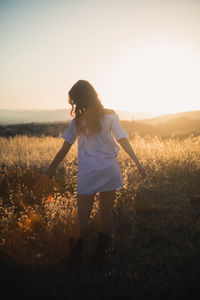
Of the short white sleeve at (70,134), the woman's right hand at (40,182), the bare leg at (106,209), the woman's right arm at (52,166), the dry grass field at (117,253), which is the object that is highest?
the short white sleeve at (70,134)

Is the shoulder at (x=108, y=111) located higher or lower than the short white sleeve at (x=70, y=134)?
higher

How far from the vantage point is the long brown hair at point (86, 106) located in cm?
208

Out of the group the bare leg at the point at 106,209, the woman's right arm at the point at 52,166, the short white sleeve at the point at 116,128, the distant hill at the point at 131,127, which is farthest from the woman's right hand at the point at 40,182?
the distant hill at the point at 131,127

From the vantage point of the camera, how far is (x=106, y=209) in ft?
7.55

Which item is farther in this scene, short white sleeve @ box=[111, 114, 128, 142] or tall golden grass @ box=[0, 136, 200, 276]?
tall golden grass @ box=[0, 136, 200, 276]

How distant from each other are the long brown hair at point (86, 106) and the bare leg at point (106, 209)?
2.17 ft

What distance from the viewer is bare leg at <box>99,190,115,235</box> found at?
2.25m

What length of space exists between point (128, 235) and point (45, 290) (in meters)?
1.24

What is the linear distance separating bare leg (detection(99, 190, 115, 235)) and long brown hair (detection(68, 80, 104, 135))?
26.1 inches

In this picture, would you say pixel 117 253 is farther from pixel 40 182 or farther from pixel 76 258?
pixel 40 182

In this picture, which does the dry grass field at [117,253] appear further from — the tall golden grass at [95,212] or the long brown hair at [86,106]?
the long brown hair at [86,106]

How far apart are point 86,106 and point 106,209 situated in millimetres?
1071

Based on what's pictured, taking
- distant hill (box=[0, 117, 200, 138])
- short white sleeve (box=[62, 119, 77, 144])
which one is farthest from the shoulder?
distant hill (box=[0, 117, 200, 138])

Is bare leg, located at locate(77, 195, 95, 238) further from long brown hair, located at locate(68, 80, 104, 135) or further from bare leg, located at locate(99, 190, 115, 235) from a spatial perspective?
long brown hair, located at locate(68, 80, 104, 135)
